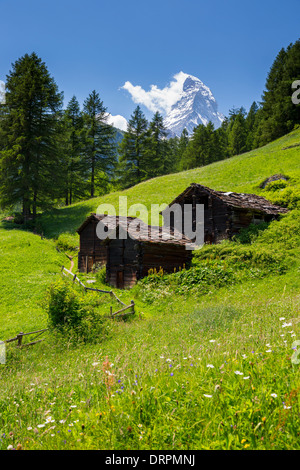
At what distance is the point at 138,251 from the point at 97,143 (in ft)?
132

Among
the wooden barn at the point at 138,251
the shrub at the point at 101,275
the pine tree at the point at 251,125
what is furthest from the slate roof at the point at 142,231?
the pine tree at the point at 251,125

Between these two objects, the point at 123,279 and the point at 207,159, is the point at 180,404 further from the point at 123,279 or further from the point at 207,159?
the point at 207,159

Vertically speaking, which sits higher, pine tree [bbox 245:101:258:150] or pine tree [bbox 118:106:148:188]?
pine tree [bbox 245:101:258:150]

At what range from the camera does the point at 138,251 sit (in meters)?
22.0

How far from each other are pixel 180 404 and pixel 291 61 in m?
82.2

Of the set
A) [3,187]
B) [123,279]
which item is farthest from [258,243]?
[3,187]

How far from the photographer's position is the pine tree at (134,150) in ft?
220

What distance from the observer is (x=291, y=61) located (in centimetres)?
6731

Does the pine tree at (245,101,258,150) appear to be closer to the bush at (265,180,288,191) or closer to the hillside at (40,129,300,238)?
the hillside at (40,129,300,238)

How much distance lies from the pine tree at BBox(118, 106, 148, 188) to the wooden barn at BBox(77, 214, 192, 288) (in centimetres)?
4335

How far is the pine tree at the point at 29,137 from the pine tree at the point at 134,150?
2514cm

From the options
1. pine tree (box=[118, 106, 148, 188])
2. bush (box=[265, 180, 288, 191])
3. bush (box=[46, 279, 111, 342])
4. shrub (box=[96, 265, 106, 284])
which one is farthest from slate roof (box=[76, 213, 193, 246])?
pine tree (box=[118, 106, 148, 188])

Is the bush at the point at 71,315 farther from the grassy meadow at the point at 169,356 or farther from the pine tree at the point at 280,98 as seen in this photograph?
the pine tree at the point at 280,98

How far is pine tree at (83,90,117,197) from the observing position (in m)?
56.0
